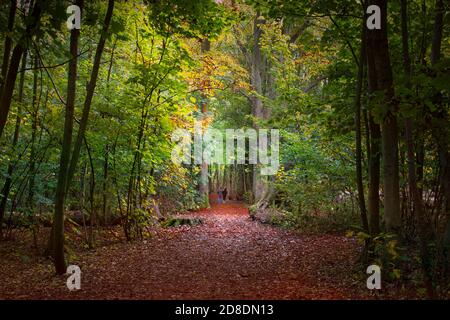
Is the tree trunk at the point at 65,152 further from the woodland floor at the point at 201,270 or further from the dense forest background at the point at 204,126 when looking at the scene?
the woodland floor at the point at 201,270

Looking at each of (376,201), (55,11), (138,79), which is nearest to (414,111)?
(376,201)

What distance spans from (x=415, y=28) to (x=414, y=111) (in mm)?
3253

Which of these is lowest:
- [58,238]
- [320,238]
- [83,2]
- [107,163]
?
[320,238]

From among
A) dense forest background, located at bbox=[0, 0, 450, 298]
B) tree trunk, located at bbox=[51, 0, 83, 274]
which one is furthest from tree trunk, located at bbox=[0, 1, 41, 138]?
tree trunk, located at bbox=[51, 0, 83, 274]

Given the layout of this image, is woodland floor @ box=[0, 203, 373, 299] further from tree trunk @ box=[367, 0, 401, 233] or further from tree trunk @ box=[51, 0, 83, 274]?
tree trunk @ box=[367, 0, 401, 233]

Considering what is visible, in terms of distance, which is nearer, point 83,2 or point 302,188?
point 83,2

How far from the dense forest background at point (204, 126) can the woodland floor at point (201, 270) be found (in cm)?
58

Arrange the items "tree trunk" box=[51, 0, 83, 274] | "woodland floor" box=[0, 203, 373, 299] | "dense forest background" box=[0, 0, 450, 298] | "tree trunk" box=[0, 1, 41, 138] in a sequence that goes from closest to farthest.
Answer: "dense forest background" box=[0, 0, 450, 298] → "woodland floor" box=[0, 203, 373, 299] → "tree trunk" box=[0, 1, 41, 138] → "tree trunk" box=[51, 0, 83, 274]

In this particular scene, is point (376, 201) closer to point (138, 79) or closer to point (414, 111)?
point (414, 111)

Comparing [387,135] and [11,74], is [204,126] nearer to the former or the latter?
[11,74]

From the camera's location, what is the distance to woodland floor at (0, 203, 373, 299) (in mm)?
5668

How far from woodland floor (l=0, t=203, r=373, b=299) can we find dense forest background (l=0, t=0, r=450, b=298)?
1.91 feet

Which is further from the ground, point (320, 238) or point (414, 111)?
point (414, 111)

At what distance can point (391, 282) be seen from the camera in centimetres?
570
